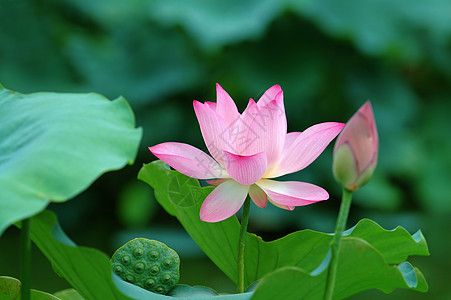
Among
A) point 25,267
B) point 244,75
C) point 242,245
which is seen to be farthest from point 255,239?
point 244,75

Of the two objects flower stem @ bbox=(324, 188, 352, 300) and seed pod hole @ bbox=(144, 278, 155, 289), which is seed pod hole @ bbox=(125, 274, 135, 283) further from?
flower stem @ bbox=(324, 188, 352, 300)

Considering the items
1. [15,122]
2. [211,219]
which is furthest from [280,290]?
[15,122]

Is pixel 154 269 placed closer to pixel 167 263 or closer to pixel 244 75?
pixel 167 263

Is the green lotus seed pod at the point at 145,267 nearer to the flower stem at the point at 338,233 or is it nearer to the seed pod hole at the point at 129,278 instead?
the seed pod hole at the point at 129,278

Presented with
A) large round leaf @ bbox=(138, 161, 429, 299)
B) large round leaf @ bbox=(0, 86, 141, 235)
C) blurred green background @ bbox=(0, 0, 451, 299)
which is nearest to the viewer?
large round leaf @ bbox=(0, 86, 141, 235)

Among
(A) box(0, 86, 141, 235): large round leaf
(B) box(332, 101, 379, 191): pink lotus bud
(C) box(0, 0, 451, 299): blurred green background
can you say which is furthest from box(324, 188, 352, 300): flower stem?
(C) box(0, 0, 451, 299): blurred green background
